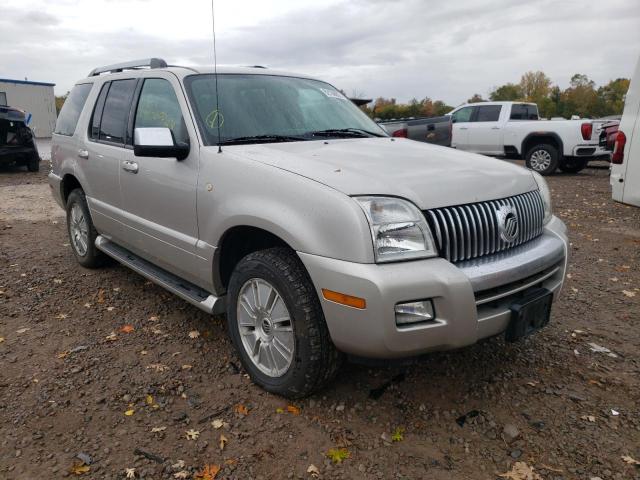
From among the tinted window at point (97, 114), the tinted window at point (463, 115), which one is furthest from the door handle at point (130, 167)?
the tinted window at point (463, 115)

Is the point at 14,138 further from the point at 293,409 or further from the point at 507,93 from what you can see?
the point at 507,93

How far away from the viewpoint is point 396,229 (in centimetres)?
238

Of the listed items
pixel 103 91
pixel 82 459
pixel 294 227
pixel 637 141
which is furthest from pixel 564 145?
pixel 82 459

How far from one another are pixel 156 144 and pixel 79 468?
1753mm

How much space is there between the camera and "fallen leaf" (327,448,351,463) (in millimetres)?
2459

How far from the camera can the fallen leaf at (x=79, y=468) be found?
238 centimetres

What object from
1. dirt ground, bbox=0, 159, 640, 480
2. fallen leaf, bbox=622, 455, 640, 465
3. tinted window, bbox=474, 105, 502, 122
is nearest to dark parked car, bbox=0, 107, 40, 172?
dirt ground, bbox=0, 159, 640, 480

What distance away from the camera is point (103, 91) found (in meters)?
4.63

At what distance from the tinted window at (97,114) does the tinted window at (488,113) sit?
447 inches

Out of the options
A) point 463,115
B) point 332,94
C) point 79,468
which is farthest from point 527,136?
point 79,468

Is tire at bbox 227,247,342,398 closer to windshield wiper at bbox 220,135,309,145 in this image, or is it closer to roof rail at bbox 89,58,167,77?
windshield wiper at bbox 220,135,309,145

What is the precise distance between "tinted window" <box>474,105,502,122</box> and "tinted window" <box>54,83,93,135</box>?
441 inches

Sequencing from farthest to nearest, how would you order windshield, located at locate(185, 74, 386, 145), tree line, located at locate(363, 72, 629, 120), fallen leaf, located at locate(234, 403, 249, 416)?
tree line, located at locate(363, 72, 629, 120), windshield, located at locate(185, 74, 386, 145), fallen leaf, located at locate(234, 403, 249, 416)

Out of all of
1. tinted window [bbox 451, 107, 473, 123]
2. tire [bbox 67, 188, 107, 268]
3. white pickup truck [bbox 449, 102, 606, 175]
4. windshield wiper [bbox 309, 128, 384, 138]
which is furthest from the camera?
tinted window [bbox 451, 107, 473, 123]
